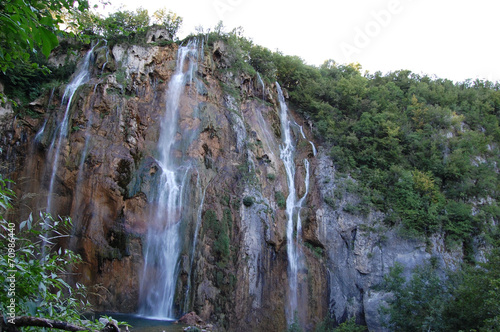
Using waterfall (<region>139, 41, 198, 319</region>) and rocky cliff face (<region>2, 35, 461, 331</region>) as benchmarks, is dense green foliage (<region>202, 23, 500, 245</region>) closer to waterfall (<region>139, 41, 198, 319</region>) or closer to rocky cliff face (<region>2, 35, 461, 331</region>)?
rocky cliff face (<region>2, 35, 461, 331</region>)

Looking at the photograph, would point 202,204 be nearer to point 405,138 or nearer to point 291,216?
point 291,216

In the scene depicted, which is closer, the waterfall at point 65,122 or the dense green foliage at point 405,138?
the waterfall at point 65,122

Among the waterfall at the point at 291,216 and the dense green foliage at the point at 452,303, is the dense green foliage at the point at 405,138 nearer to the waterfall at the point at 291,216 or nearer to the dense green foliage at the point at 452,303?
the waterfall at the point at 291,216

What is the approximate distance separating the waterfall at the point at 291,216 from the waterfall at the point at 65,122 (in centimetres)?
1366

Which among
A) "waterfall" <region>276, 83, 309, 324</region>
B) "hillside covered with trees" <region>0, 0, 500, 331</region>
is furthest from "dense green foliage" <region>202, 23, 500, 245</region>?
"waterfall" <region>276, 83, 309, 324</region>

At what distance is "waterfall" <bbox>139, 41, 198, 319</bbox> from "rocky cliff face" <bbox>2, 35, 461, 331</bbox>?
355 millimetres

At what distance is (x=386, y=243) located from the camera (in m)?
21.4

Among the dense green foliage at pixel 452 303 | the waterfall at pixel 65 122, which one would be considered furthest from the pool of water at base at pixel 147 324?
the dense green foliage at pixel 452 303

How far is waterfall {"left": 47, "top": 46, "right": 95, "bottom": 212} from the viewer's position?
19.5 metres

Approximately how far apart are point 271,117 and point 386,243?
12.0 m

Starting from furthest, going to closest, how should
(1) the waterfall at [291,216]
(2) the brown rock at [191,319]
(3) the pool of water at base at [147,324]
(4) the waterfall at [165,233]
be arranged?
1. (1) the waterfall at [291,216]
2. (4) the waterfall at [165,233]
3. (2) the brown rock at [191,319]
4. (3) the pool of water at base at [147,324]

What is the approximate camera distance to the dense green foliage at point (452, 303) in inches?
484

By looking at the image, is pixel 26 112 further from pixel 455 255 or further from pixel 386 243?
pixel 455 255

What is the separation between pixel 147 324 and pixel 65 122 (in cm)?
1297
